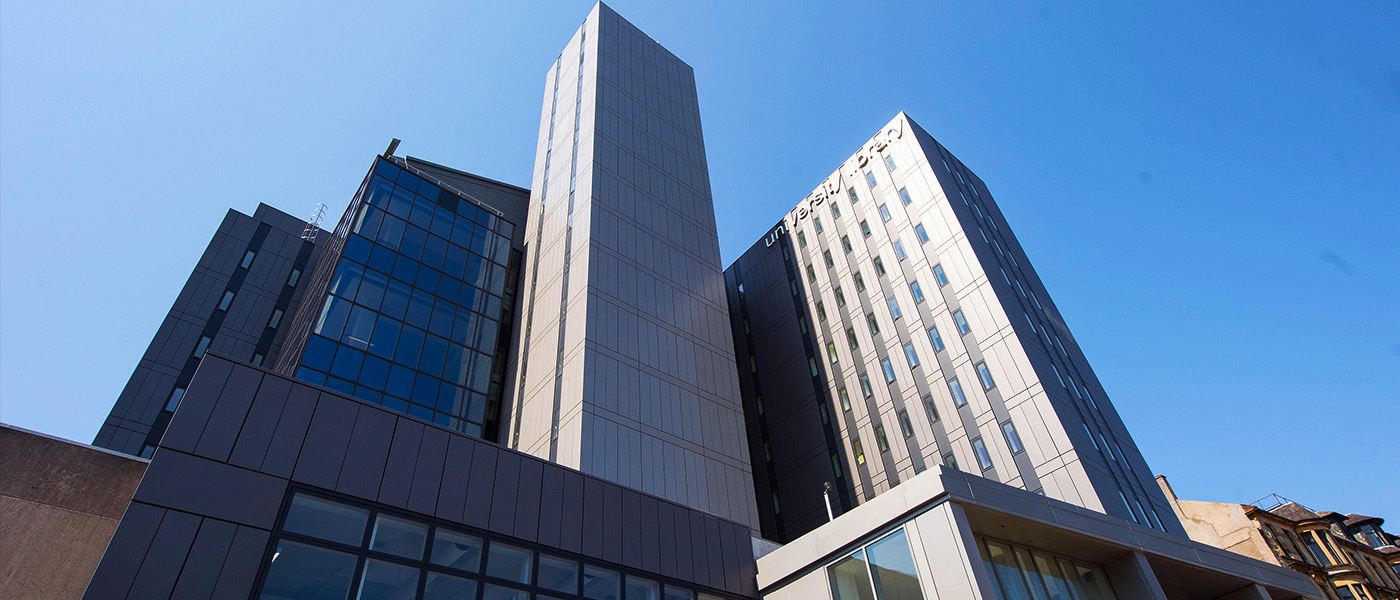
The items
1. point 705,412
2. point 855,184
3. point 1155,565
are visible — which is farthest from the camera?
point 855,184

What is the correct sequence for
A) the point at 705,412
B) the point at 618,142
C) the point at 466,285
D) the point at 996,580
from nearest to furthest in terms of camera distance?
the point at 996,580 < the point at 705,412 < the point at 466,285 < the point at 618,142

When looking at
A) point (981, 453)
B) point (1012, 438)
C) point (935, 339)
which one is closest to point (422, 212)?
point (935, 339)

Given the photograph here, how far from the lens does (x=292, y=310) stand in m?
42.3

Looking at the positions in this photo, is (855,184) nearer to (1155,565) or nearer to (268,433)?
(1155,565)

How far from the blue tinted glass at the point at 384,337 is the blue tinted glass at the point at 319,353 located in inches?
64.3

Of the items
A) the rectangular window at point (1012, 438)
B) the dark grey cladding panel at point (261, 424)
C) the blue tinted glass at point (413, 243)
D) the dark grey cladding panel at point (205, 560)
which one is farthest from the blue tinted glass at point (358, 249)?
the rectangular window at point (1012, 438)

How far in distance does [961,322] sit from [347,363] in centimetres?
2847

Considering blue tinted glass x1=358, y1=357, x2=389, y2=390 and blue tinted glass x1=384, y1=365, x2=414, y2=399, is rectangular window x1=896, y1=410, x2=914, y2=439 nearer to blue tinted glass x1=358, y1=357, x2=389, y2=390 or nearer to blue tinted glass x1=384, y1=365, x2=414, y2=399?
blue tinted glass x1=384, y1=365, x2=414, y2=399

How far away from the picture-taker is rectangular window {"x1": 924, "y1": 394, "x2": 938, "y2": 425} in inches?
1460

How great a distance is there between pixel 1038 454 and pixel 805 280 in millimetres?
21518

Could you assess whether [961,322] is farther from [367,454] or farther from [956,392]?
[367,454]

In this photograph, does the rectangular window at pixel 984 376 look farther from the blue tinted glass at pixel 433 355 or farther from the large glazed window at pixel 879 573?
the blue tinted glass at pixel 433 355

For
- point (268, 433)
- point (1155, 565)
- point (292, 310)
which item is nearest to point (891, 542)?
point (1155, 565)

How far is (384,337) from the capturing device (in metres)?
31.2
